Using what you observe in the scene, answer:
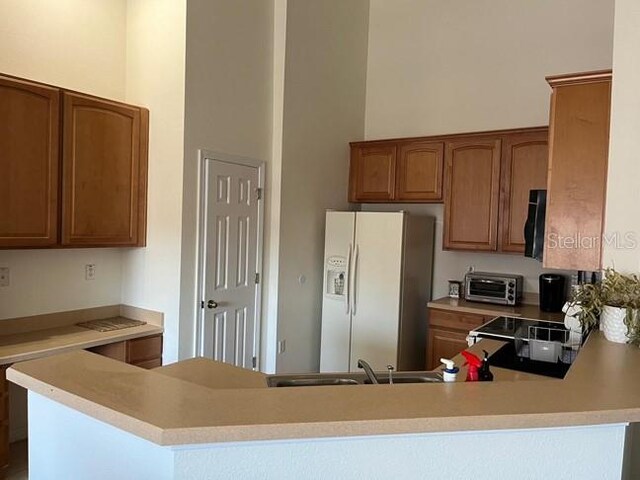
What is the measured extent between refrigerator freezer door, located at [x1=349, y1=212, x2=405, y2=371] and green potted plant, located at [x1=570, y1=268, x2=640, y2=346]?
81.0 inches

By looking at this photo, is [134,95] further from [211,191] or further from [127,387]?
[127,387]

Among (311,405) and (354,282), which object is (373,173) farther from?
(311,405)

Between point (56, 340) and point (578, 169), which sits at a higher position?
point (578, 169)

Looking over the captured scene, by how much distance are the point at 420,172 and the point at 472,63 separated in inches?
46.5

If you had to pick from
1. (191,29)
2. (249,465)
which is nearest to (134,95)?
(191,29)

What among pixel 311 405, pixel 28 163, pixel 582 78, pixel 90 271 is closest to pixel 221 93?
pixel 28 163

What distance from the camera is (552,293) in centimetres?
389

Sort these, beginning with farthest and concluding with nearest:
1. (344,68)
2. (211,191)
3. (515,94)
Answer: (344,68), (515,94), (211,191)

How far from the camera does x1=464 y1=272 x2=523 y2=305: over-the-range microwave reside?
13.2ft

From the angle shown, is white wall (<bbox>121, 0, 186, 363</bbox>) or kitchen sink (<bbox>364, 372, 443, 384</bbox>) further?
white wall (<bbox>121, 0, 186, 363</bbox>)

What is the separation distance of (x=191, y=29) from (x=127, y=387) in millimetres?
2887

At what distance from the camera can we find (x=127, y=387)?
1.08 metres

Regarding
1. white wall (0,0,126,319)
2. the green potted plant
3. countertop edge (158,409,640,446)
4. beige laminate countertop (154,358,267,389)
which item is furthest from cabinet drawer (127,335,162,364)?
the green potted plant

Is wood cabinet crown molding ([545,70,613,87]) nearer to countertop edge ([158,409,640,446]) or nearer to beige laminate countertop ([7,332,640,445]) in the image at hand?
beige laminate countertop ([7,332,640,445])
